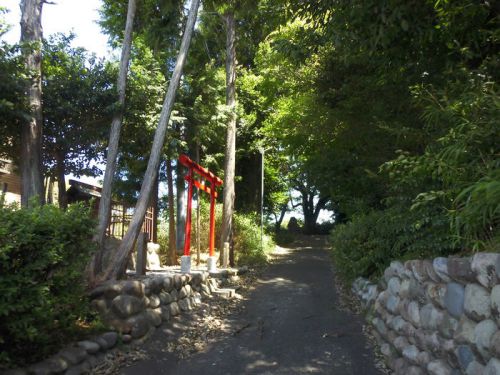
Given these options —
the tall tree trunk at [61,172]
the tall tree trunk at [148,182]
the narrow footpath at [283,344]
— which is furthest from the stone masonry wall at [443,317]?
the tall tree trunk at [61,172]

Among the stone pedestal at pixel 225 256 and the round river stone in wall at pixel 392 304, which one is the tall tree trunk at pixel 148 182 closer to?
the round river stone in wall at pixel 392 304

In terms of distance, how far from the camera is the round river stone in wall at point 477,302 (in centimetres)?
357

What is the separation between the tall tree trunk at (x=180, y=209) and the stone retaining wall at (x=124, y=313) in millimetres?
9113

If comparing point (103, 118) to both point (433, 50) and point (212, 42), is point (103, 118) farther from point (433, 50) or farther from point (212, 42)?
point (212, 42)

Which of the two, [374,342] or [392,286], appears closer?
[392,286]

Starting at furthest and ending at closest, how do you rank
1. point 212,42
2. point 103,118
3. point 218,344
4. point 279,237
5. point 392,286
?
1. point 279,237
2. point 212,42
3. point 103,118
4. point 218,344
5. point 392,286

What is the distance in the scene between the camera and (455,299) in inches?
165

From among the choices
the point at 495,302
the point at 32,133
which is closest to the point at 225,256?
the point at 32,133

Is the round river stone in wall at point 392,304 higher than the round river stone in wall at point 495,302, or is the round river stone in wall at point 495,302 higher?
the round river stone in wall at point 495,302

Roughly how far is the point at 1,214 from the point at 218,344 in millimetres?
4277

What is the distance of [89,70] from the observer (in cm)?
1102

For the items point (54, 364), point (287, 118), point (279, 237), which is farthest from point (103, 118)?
point (279, 237)

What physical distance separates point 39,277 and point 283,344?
4050mm

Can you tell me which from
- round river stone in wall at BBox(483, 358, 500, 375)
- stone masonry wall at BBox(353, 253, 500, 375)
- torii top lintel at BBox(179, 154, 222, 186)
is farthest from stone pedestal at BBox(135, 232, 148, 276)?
round river stone in wall at BBox(483, 358, 500, 375)
